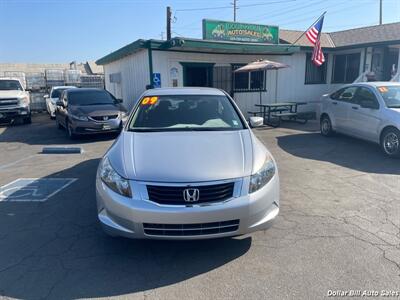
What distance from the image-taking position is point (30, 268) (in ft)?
9.84

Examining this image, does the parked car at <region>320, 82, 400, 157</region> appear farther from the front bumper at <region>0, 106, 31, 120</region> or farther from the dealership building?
the front bumper at <region>0, 106, 31, 120</region>

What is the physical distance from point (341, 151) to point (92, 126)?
23.5ft

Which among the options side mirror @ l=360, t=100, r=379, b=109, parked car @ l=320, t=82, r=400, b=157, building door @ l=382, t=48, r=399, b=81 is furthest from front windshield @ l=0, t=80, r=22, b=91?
building door @ l=382, t=48, r=399, b=81

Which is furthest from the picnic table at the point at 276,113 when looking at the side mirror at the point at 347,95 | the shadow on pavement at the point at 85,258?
the shadow on pavement at the point at 85,258

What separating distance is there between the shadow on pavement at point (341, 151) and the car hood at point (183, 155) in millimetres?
3910

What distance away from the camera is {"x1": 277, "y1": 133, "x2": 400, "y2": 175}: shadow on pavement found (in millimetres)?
6434

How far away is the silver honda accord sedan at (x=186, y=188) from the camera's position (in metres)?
2.80

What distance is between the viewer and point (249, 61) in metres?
13.9

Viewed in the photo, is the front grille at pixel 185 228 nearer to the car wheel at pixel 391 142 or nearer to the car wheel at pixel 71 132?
the car wheel at pixel 391 142

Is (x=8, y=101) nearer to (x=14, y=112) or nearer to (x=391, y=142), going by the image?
(x=14, y=112)

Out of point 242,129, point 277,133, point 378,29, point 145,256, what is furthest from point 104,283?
point 378,29

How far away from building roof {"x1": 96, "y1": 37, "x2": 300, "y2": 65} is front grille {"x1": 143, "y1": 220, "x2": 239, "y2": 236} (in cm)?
893

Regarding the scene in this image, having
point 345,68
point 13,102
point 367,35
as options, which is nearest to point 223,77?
point 345,68

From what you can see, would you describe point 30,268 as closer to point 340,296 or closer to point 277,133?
point 340,296
